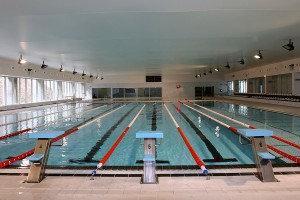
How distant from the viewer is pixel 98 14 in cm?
520

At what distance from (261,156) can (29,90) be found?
56.4ft

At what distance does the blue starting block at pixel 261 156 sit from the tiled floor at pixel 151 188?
0.10 m

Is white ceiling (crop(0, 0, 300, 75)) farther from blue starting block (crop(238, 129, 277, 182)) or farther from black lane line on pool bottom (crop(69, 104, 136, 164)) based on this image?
black lane line on pool bottom (crop(69, 104, 136, 164))

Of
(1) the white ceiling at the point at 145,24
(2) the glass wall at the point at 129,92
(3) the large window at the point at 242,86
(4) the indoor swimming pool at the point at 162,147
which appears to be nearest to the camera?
(1) the white ceiling at the point at 145,24

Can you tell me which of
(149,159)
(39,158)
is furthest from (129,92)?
(149,159)

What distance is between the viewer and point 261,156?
126 inches

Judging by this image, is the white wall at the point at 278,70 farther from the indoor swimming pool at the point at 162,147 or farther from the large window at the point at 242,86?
the indoor swimming pool at the point at 162,147

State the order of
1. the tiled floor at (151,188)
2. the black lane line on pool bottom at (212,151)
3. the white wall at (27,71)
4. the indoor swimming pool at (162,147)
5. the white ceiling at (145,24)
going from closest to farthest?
the tiled floor at (151,188), the white ceiling at (145,24), the indoor swimming pool at (162,147), the black lane line on pool bottom at (212,151), the white wall at (27,71)

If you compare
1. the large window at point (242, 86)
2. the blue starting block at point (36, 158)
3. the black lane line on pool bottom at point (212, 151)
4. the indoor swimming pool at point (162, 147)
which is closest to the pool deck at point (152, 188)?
the blue starting block at point (36, 158)

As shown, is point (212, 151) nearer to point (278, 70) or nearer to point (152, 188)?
point (152, 188)

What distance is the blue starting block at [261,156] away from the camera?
319cm

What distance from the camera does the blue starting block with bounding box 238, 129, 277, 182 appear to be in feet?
10.5

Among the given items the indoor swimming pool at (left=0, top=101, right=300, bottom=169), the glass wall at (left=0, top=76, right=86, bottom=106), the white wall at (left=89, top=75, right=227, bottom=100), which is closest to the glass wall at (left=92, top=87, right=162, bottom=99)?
the white wall at (left=89, top=75, right=227, bottom=100)

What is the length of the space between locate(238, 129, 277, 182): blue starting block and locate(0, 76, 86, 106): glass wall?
14.4 meters
